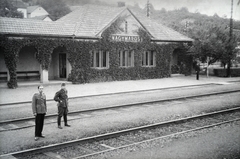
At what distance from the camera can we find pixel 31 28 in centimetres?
2273

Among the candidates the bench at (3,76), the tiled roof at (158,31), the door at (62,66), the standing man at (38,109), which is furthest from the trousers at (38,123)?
the tiled roof at (158,31)

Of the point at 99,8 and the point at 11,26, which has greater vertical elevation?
the point at 99,8

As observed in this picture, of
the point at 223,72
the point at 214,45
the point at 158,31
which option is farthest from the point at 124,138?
the point at 223,72

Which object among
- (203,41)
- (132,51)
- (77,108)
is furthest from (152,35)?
(77,108)

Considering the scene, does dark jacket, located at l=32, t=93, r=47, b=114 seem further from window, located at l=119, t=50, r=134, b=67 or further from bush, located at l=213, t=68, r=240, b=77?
bush, located at l=213, t=68, r=240, b=77

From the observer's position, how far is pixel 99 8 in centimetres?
3086

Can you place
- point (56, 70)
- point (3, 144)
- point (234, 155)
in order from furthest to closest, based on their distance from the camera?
point (56, 70)
point (3, 144)
point (234, 155)

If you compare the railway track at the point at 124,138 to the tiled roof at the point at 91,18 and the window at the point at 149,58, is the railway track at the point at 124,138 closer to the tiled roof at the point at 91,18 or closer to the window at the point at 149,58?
the tiled roof at the point at 91,18

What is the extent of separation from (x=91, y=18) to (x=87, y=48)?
186 inches

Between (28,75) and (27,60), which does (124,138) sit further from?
(27,60)

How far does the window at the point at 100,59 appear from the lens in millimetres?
26547

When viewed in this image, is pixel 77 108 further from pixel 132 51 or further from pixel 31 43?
pixel 132 51

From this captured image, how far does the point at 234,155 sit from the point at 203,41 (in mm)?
24837

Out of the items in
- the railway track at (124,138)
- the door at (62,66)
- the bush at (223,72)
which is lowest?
the railway track at (124,138)
